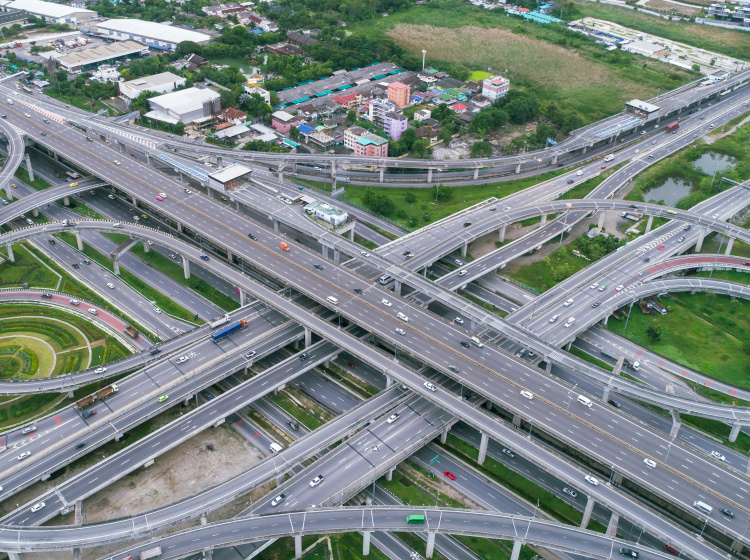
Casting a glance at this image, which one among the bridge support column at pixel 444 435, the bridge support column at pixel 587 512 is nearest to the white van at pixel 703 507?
the bridge support column at pixel 587 512

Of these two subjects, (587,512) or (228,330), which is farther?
(228,330)

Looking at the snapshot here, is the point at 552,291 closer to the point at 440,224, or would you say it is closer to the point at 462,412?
the point at 440,224

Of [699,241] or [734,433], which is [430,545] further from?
[699,241]

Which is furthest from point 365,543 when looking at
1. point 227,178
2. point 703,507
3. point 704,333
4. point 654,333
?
point 227,178

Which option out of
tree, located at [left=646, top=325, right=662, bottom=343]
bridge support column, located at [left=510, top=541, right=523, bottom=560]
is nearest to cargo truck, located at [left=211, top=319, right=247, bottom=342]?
bridge support column, located at [left=510, top=541, right=523, bottom=560]

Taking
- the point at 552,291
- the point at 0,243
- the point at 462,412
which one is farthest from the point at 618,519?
the point at 0,243

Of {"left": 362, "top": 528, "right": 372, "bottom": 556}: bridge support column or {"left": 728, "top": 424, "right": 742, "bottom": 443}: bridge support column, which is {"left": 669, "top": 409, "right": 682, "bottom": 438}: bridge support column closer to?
{"left": 728, "top": 424, "right": 742, "bottom": 443}: bridge support column
